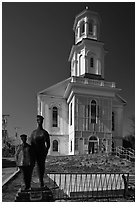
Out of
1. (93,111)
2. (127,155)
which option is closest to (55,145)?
(93,111)

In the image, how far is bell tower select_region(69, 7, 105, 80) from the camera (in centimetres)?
2652

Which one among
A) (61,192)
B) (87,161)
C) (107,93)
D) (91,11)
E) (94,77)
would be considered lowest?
(87,161)

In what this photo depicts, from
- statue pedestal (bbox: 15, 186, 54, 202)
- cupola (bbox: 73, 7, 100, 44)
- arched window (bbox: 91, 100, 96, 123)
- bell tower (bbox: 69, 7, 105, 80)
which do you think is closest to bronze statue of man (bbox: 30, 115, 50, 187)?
statue pedestal (bbox: 15, 186, 54, 202)

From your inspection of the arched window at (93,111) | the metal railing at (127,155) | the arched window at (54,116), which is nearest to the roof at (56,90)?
the arched window at (54,116)

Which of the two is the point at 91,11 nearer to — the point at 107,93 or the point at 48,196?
the point at 107,93

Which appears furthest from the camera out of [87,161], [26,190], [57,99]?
[57,99]

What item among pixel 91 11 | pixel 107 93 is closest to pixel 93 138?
pixel 107 93

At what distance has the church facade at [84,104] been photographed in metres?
23.6

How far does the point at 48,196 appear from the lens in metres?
6.57

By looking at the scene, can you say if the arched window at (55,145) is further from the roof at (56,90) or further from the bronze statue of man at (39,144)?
the bronze statue of man at (39,144)

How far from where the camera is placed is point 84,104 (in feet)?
78.1

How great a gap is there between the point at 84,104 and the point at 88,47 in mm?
6202

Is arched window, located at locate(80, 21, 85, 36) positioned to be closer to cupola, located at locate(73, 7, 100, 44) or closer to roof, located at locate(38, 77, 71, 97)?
cupola, located at locate(73, 7, 100, 44)

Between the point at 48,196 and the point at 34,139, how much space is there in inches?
55.1
